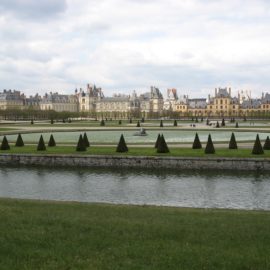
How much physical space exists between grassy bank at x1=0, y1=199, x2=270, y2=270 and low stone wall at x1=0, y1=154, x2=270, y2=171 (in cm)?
973

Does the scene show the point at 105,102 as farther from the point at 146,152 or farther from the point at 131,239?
the point at 131,239

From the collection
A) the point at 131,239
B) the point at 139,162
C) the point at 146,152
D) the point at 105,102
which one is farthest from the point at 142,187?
the point at 105,102

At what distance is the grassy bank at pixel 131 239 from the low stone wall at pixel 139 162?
973cm

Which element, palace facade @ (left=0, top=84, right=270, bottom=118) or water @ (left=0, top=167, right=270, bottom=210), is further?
palace facade @ (left=0, top=84, right=270, bottom=118)

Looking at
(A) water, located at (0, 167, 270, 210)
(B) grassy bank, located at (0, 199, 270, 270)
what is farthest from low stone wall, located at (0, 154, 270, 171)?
(B) grassy bank, located at (0, 199, 270, 270)

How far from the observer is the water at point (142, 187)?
501 inches

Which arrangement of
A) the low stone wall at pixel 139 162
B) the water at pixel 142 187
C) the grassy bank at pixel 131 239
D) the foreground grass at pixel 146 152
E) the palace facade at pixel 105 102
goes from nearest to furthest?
the grassy bank at pixel 131 239
the water at pixel 142 187
the low stone wall at pixel 139 162
the foreground grass at pixel 146 152
the palace facade at pixel 105 102

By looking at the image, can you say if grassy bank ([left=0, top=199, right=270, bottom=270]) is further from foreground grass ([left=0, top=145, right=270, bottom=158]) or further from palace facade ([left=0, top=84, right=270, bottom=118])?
palace facade ([left=0, top=84, right=270, bottom=118])

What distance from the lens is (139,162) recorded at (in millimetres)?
19750

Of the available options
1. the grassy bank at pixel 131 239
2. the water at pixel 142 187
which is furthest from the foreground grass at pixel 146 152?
the grassy bank at pixel 131 239

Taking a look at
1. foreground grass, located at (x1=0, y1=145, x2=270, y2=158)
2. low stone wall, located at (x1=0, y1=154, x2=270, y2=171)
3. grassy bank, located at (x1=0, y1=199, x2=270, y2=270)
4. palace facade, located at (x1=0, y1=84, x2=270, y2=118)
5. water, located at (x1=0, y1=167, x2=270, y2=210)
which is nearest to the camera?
grassy bank, located at (x1=0, y1=199, x2=270, y2=270)

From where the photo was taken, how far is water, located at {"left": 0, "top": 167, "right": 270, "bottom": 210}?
501 inches

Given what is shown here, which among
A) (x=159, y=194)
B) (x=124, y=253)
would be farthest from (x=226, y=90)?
(x=124, y=253)

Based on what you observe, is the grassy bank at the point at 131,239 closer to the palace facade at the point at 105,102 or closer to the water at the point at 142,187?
the water at the point at 142,187
